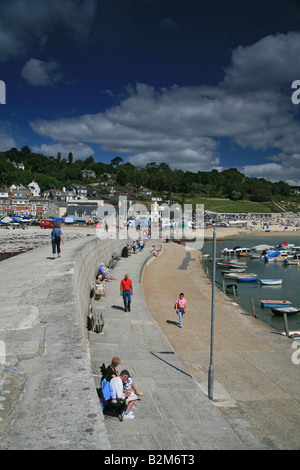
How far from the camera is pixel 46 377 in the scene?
16.5 ft

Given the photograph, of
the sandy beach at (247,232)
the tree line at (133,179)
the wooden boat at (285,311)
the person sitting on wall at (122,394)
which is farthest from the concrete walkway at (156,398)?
the tree line at (133,179)

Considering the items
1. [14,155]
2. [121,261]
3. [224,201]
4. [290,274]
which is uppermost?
[14,155]

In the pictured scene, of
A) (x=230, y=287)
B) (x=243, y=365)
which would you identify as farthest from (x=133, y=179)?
(x=243, y=365)

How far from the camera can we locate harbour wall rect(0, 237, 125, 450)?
3.73 m

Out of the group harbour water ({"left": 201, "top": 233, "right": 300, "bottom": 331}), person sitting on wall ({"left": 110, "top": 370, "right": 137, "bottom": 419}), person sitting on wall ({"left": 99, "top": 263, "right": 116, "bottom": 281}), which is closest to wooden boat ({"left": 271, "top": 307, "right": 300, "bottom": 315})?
harbour water ({"left": 201, "top": 233, "right": 300, "bottom": 331})

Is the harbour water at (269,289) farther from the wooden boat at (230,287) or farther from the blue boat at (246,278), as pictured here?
the wooden boat at (230,287)

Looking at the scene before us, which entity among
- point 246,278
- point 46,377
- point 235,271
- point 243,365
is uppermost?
point 46,377

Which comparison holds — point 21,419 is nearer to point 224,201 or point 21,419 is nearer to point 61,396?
point 61,396

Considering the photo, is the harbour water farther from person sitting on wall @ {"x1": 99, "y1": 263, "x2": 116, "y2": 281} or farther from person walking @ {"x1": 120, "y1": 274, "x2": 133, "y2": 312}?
person sitting on wall @ {"x1": 99, "y1": 263, "x2": 116, "y2": 281}

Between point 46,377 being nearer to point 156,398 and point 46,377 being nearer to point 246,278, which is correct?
point 156,398

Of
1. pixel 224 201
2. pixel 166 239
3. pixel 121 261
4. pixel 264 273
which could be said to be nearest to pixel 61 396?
pixel 121 261

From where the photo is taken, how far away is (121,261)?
31.2 metres
